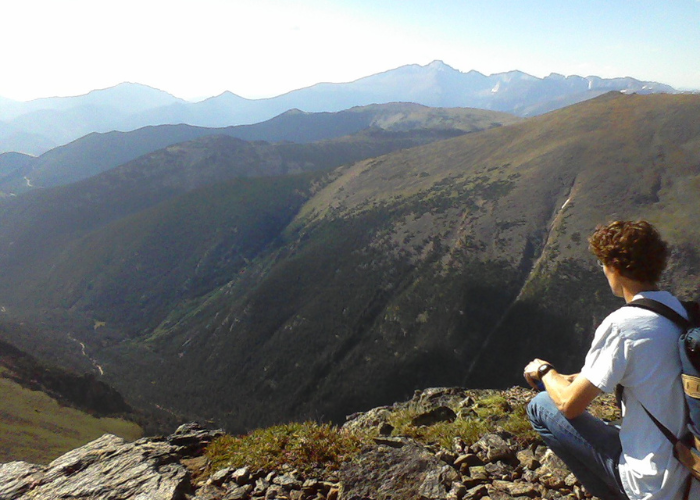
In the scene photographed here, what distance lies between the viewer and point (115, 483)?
783cm

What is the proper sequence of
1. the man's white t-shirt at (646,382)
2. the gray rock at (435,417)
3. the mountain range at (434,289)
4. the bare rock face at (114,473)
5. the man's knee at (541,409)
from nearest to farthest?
the man's white t-shirt at (646,382), the man's knee at (541,409), the bare rock face at (114,473), the gray rock at (435,417), the mountain range at (434,289)

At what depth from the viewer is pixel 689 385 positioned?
358cm

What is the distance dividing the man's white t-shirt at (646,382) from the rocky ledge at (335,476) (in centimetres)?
261

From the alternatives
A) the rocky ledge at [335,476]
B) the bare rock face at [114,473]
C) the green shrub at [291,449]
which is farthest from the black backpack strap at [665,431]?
the bare rock face at [114,473]

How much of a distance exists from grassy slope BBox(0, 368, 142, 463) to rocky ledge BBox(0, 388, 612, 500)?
133 feet

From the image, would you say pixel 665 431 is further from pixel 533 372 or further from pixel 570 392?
pixel 533 372

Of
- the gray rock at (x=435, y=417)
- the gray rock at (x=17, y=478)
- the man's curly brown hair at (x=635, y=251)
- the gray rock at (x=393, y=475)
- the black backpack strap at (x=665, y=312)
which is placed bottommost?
the gray rock at (x=435, y=417)

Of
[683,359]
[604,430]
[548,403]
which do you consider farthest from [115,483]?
[683,359]

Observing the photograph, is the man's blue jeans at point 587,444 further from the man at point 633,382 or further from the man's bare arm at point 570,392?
the man's bare arm at point 570,392

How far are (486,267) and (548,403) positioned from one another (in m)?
121

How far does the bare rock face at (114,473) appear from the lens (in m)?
7.49

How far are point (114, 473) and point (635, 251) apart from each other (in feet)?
32.1

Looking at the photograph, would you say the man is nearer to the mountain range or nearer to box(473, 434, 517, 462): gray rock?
box(473, 434, 517, 462): gray rock

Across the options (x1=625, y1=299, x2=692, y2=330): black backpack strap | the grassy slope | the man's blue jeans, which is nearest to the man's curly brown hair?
(x1=625, y1=299, x2=692, y2=330): black backpack strap
